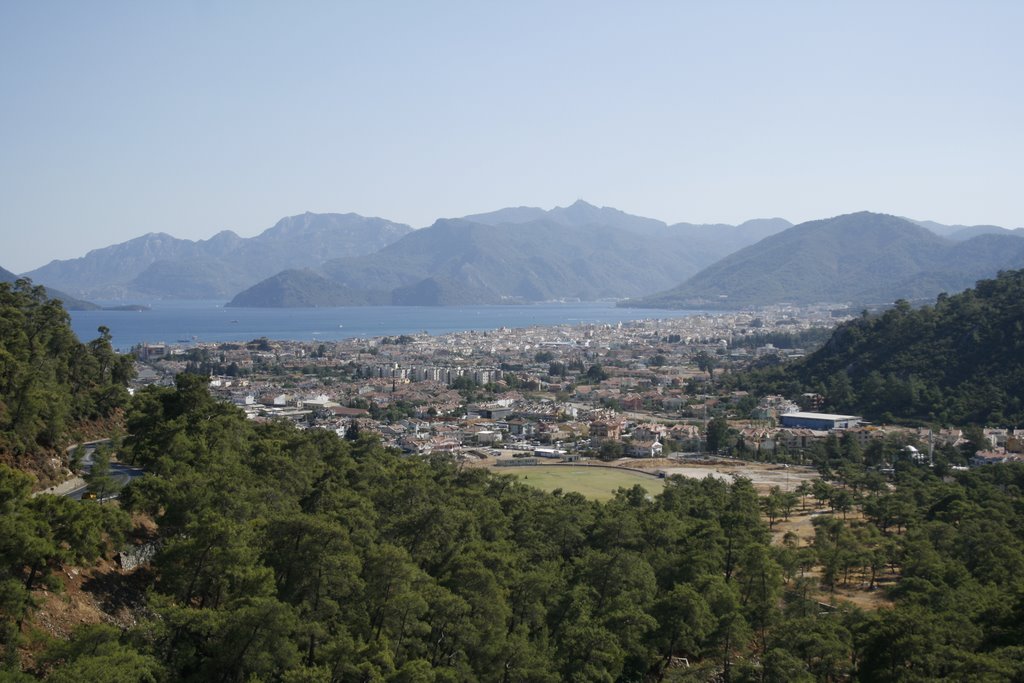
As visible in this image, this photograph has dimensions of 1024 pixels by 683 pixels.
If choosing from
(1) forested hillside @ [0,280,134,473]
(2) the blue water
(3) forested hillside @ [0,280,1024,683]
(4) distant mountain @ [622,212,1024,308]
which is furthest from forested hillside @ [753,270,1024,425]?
(4) distant mountain @ [622,212,1024,308]

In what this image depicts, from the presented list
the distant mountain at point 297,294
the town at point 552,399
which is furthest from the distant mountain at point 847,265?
the town at point 552,399

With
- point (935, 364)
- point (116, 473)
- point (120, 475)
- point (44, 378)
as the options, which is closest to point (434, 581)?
point (120, 475)

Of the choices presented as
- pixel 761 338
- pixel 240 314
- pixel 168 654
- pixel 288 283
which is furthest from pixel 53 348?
pixel 288 283

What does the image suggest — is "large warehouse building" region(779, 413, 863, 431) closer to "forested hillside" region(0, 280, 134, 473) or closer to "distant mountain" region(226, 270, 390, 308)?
"forested hillside" region(0, 280, 134, 473)

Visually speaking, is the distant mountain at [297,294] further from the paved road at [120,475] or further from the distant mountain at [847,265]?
the paved road at [120,475]

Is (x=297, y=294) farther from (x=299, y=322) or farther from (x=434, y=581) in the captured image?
(x=434, y=581)

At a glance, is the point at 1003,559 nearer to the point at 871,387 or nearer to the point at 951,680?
the point at 951,680
